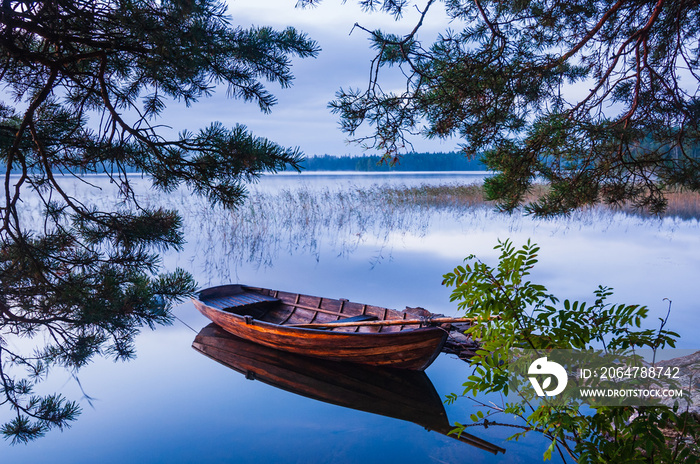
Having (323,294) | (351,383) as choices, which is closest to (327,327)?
(351,383)

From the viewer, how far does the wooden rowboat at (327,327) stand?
4711mm

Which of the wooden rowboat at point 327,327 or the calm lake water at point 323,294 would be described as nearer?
the calm lake water at point 323,294

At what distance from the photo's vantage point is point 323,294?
8.20 meters

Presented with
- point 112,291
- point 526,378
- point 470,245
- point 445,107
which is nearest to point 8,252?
point 112,291

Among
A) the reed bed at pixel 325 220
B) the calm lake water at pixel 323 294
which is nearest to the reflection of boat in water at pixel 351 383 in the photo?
the calm lake water at pixel 323 294

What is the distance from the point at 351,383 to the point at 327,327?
0.85m

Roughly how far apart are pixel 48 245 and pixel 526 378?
2.49 meters

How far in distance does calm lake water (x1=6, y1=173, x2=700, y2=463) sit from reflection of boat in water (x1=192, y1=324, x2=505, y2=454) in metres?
0.11

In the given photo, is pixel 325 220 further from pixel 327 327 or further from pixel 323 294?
pixel 327 327

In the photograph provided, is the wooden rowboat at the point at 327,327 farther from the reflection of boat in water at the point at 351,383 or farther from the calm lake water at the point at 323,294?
the calm lake water at the point at 323,294

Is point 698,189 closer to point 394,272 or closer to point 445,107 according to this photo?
point 445,107

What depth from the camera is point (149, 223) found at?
2633 mm

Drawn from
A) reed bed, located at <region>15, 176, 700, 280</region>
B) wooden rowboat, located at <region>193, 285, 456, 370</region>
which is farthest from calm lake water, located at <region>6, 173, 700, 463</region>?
wooden rowboat, located at <region>193, 285, 456, 370</region>

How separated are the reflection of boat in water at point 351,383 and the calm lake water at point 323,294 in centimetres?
11
